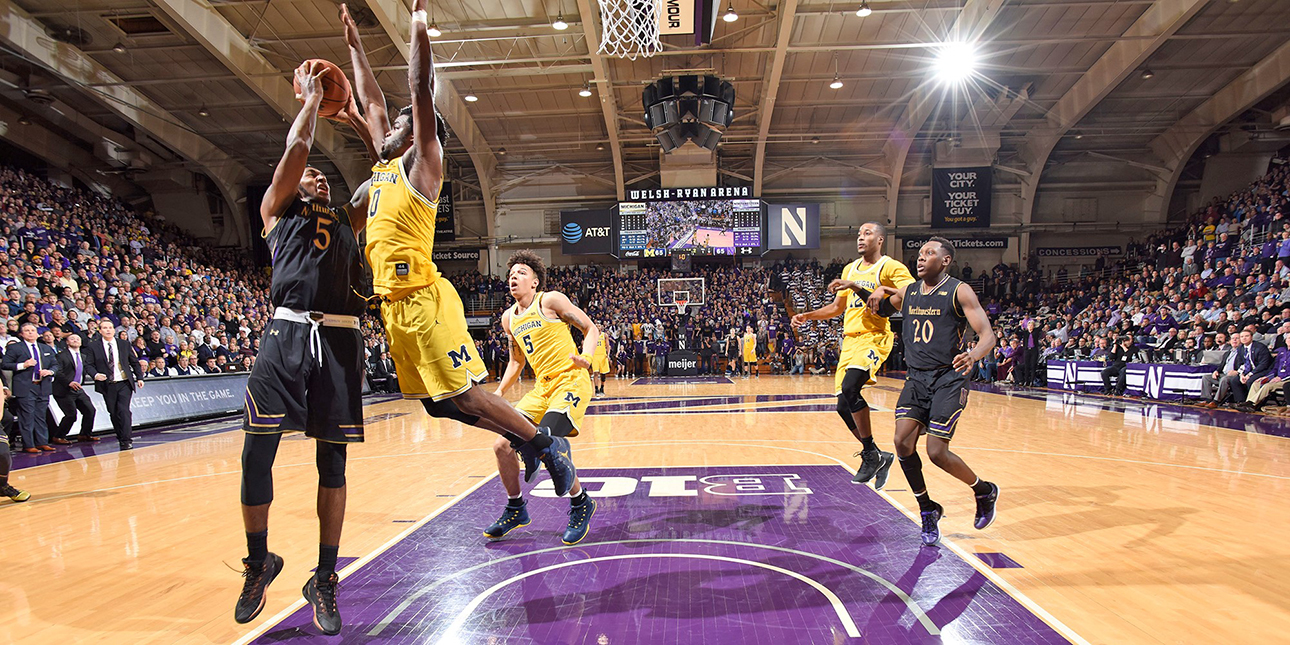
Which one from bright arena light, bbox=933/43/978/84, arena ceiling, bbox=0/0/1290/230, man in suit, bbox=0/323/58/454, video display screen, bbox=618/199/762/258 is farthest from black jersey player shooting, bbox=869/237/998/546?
video display screen, bbox=618/199/762/258

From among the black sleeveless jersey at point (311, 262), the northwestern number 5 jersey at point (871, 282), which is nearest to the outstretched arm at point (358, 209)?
the black sleeveless jersey at point (311, 262)

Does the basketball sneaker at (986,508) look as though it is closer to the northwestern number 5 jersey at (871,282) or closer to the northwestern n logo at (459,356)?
the northwestern number 5 jersey at (871,282)

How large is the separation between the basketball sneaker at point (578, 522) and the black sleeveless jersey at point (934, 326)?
2245 mm

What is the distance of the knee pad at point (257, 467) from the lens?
2.71 meters

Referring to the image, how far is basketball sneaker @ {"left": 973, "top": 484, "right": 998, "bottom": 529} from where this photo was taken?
407 cm

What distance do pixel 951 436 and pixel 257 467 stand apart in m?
3.67

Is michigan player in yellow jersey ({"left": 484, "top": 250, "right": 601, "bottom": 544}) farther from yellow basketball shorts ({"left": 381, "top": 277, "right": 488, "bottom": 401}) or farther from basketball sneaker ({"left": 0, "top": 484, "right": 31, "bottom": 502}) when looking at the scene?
basketball sneaker ({"left": 0, "top": 484, "right": 31, "bottom": 502})

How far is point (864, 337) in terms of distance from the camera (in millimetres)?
5598

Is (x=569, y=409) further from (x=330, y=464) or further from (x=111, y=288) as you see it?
(x=111, y=288)

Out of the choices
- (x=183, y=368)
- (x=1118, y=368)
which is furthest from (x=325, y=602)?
(x=1118, y=368)

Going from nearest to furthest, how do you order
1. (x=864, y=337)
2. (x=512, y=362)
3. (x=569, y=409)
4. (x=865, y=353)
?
(x=569, y=409) → (x=512, y=362) → (x=865, y=353) → (x=864, y=337)

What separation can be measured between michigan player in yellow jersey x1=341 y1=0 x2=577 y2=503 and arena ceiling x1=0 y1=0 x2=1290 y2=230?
1415 cm

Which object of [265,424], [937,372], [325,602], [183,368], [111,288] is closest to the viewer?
[265,424]

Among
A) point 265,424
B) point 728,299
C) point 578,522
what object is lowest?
point 578,522
